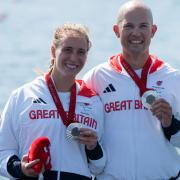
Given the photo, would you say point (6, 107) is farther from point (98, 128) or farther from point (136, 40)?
point (136, 40)

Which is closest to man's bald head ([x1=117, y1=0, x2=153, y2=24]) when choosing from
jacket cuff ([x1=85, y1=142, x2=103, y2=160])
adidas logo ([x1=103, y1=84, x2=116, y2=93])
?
adidas logo ([x1=103, y1=84, x2=116, y2=93])

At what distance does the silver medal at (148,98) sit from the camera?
679 centimetres

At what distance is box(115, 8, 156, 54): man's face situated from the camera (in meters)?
7.14

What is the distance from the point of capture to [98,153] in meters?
6.90

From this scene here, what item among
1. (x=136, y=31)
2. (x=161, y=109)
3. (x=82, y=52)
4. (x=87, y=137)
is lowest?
(x=87, y=137)

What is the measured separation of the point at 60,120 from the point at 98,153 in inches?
22.2

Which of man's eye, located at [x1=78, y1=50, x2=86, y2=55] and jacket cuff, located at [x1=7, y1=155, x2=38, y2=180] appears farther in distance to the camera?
man's eye, located at [x1=78, y1=50, x2=86, y2=55]

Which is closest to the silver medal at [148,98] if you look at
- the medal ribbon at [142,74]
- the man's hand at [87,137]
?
the medal ribbon at [142,74]

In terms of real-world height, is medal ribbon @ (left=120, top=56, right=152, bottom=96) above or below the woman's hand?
above

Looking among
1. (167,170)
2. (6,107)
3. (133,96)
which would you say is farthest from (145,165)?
(6,107)

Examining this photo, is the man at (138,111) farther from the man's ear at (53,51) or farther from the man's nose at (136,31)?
the man's ear at (53,51)

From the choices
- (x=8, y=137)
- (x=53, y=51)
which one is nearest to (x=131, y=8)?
(x=53, y=51)

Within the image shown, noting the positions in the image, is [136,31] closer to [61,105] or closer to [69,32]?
[69,32]

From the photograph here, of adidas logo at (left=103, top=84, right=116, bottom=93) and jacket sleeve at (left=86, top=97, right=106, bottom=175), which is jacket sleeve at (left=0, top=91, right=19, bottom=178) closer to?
jacket sleeve at (left=86, top=97, right=106, bottom=175)
